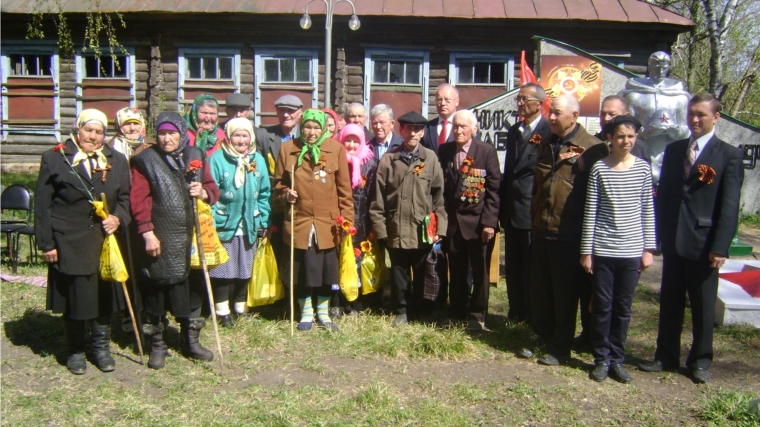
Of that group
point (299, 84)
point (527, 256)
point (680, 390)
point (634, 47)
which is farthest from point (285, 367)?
point (634, 47)

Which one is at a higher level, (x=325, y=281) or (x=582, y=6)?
(x=582, y=6)

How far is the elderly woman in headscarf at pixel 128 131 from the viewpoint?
4.64m

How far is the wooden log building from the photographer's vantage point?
38.9ft

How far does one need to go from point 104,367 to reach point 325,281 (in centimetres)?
162

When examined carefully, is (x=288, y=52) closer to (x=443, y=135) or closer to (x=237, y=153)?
(x=443, y=135)

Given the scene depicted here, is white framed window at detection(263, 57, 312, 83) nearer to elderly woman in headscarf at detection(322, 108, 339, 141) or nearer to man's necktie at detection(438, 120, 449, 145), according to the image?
elderly woman in headscarf at detection(322, 108, 339, 141)

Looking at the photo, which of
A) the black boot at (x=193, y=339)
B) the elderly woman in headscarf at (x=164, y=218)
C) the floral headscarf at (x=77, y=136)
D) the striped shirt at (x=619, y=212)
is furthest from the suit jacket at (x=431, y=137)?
the floral headscarf at (x=77, y=136)

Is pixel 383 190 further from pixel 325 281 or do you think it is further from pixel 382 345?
pixel 382 345

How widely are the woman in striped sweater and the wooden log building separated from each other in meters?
8.32

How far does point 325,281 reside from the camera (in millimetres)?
4910

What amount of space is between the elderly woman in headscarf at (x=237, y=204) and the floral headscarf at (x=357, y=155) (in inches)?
25.9

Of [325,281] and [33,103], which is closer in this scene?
[325,281]

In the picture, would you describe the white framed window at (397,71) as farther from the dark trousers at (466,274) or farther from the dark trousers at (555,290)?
the dark trousers at (555,290)

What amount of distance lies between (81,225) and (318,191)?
1614 millimetres
